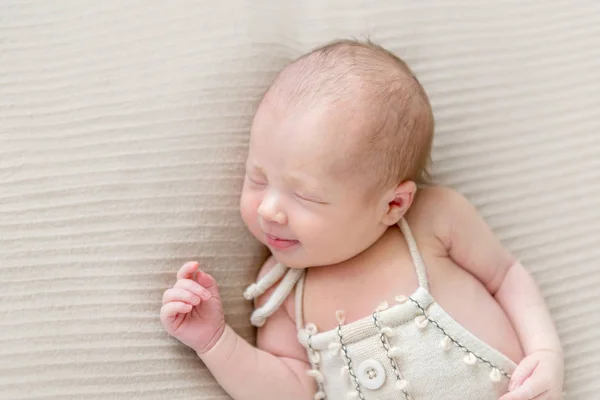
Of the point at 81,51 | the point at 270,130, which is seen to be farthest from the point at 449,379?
the point at 81,51

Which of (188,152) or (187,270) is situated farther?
(188,152)

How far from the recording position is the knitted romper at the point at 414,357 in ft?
3.54

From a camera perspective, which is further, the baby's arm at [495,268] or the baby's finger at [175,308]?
the baby's arm at [495,268]

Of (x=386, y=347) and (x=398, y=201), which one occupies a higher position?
(x=398, y=201)

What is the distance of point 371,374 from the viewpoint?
1084 mm

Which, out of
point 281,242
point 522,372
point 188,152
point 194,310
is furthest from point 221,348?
point 522,372

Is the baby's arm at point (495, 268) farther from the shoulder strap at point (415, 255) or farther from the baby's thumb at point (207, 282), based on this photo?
the baby's thumb at point (207, 282)

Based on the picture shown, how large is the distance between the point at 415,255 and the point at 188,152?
14.2 inches

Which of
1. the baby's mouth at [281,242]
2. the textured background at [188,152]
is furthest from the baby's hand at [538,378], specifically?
the baby's mouth at [281,242]


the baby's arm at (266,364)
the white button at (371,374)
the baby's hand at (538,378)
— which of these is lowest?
the baby's arm at (266,364)

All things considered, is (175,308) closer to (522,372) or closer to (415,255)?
(415,255)

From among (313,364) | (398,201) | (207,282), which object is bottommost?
(313,364)

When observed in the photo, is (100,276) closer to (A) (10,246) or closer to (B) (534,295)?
(A) (10,246)

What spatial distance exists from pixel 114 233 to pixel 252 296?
0.22 metres
